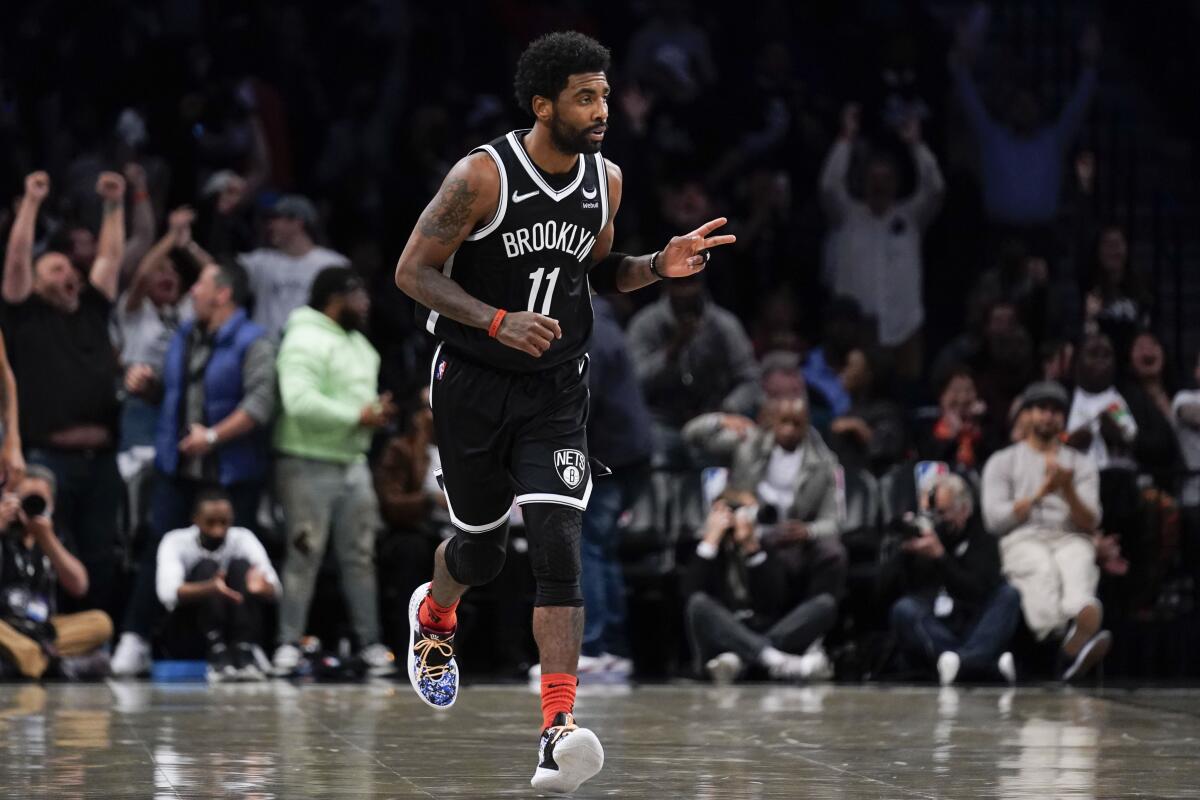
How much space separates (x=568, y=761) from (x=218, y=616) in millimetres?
5634

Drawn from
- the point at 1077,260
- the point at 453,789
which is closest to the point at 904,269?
the point at 1077,260

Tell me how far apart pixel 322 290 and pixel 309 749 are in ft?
15.7

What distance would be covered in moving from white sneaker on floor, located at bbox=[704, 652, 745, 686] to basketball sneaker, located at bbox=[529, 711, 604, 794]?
5249 millimetres

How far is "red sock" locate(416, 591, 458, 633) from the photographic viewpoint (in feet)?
26.4

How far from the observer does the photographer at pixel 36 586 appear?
38.1 feet

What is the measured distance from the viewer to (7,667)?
38.0 feet

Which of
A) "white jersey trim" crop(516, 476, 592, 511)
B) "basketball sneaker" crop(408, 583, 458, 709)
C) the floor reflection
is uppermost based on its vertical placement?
"white jersey trim" crop(516, 476, 592, 511)

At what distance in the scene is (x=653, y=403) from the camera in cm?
1359

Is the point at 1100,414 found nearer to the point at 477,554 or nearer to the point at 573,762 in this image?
the point at 477,554

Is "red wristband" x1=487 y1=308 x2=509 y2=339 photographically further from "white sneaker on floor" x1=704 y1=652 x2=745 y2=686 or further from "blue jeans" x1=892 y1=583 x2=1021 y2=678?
"blue jeans" x1=892 y1=583 x2=1021 y2=678

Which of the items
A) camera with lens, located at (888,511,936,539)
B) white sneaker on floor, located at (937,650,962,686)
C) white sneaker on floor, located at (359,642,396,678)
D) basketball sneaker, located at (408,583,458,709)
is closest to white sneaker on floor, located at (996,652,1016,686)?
white sneaker on floor, located at (937,650,962,686)

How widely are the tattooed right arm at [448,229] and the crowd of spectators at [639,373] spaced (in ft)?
15.8

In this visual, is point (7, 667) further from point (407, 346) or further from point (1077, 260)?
point (1077, 260)

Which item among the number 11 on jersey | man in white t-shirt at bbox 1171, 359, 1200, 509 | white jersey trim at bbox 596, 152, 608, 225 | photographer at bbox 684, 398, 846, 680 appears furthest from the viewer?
man in white t-shirt at bbox 1171, 359, 1200, 509
